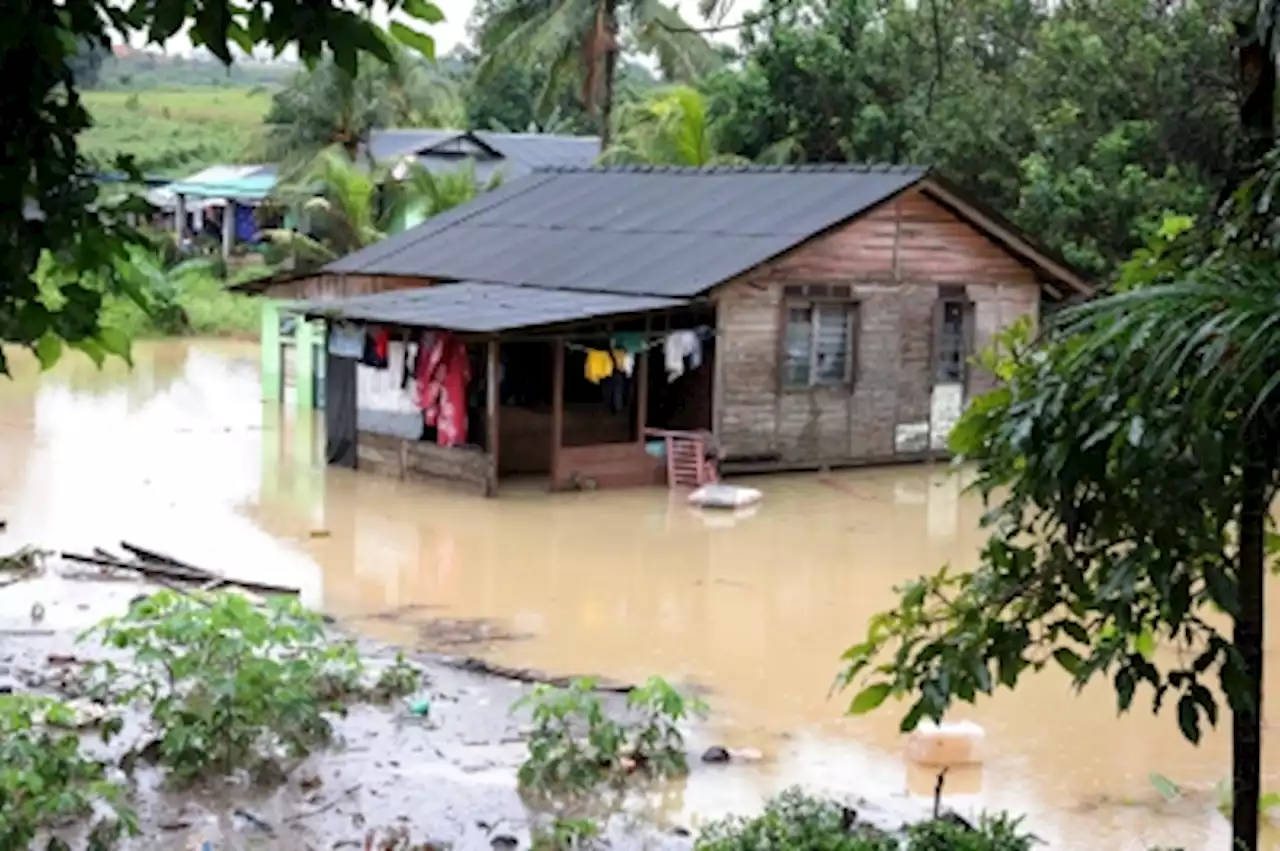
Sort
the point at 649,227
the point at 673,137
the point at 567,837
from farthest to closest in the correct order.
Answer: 1. the point at 673,137
2. the point at 649,227
3. the point at 567,837

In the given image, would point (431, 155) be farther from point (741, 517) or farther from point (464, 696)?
point (464, 696)

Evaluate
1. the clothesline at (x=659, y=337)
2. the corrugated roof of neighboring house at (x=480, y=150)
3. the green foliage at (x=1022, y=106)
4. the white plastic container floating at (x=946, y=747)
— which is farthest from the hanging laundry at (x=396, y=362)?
the corrugated roof of neighboring house at (x=480, y=150)

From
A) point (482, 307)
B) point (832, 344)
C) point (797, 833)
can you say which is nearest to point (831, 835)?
point (797, 833)

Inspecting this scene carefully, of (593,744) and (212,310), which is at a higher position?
(212,310)

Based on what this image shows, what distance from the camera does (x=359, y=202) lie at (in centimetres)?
2669

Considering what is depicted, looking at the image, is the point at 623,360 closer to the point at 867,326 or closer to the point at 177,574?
the point at 867,326

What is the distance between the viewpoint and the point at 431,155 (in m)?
34.0

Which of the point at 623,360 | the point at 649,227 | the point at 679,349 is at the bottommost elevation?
the point at 623,360

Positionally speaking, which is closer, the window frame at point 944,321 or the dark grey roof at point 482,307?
the dark grey roof at point 482,307

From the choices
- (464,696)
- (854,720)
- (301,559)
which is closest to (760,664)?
(854,720)

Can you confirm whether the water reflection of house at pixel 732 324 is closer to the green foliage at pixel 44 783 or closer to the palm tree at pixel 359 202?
the palm tree at pixel 359 202

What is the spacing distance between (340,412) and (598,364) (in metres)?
3.03

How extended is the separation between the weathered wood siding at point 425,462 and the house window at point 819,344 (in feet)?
10.8

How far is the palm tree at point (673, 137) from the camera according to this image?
24344mm
